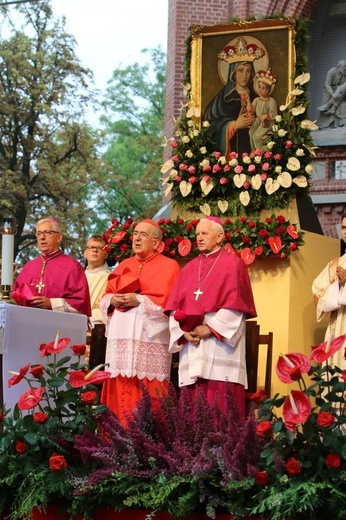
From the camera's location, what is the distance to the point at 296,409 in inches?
157

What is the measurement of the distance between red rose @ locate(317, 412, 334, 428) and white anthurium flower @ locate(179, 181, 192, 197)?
16.9ft

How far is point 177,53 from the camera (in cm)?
1691

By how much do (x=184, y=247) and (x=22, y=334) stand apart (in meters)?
2.63

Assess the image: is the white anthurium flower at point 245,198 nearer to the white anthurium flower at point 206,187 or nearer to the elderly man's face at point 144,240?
the white anthurium flower at point 206,187

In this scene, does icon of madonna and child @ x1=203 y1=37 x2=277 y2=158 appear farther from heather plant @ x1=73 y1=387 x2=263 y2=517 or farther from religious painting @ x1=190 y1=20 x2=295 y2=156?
heather plant @ x1=73 y1=387 x2=263 y2=517

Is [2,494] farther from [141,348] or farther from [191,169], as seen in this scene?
[191,169]

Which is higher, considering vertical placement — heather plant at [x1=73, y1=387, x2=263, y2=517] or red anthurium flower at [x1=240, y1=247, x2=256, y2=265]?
red anthurium flower at [x1=240, y1=247, x2=256, y2=265]

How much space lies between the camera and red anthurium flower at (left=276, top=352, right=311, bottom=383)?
13.2ft

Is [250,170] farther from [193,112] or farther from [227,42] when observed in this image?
[227,42]

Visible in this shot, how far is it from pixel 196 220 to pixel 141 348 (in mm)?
1884

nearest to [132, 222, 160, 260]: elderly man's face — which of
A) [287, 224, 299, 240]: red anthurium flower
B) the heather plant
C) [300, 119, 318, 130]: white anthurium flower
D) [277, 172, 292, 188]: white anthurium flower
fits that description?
[287, 224, 299, 240]: red anthurium flower

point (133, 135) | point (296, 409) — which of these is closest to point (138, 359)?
point (296, 409)

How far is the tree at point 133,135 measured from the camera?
3228 cm

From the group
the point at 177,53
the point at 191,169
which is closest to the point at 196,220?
the point at 191,169
